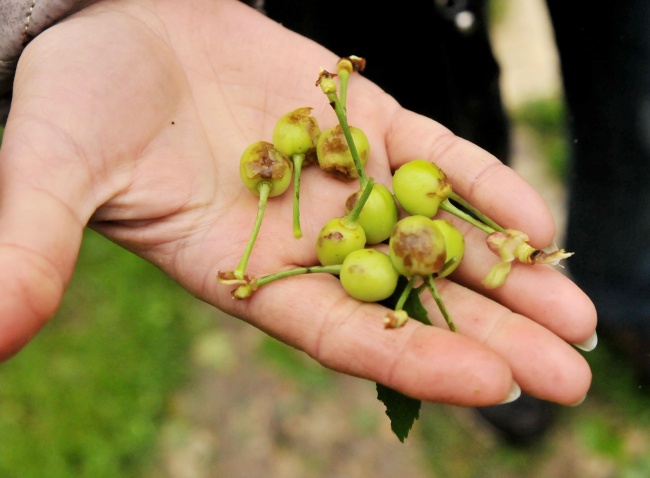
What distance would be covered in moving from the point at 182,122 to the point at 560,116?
2656mm

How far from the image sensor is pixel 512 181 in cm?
207

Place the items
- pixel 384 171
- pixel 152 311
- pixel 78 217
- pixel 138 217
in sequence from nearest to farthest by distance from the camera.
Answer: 1. pixel 78 217
2. pixel 138 217
3. pixel 384 171
4. pixel 152 311

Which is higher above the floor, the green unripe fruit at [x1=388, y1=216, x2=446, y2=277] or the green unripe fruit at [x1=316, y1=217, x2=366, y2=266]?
the green unripe fruit at [x1=388, y1=216, x2=446, y2=277]

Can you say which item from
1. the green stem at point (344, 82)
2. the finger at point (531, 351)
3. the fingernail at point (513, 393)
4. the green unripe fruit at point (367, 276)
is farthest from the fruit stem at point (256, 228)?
the fingernail at point (513, 393)

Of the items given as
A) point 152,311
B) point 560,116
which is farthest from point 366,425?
point 560,116

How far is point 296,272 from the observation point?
6.35ft

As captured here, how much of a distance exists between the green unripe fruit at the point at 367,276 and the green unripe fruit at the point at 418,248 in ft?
0.16

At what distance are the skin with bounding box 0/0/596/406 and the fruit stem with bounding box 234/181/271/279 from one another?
0.25 ft

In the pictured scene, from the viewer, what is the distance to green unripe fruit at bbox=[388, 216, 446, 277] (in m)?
1.85

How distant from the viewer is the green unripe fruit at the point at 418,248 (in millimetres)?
1851

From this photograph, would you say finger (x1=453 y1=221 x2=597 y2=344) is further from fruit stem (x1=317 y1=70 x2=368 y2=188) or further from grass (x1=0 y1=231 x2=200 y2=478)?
grass (x1=0 y1=231 x2=200 y2=478)

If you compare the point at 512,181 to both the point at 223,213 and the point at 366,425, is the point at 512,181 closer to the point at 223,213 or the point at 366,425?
the point at 223,213

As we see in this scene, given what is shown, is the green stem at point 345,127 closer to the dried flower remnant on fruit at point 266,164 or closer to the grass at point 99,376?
the dried flower remnant on fruit at point 266,164

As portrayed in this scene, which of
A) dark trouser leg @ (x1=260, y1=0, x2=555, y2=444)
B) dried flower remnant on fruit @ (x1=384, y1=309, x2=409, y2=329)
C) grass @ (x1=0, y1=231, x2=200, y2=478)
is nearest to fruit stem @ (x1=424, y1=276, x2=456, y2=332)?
dried flower remnant on fruit @ (x1=384, y1=309, x2=409, y2=329)
